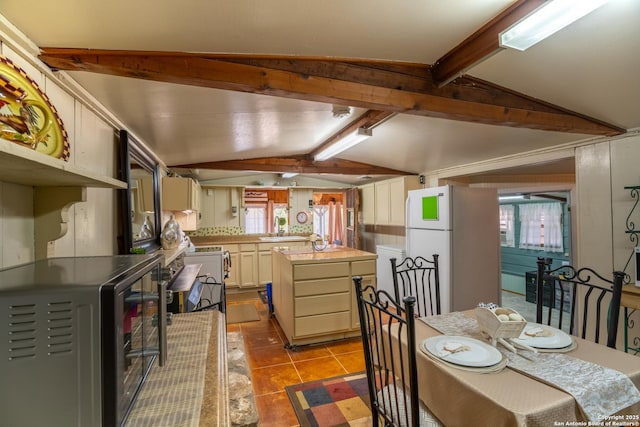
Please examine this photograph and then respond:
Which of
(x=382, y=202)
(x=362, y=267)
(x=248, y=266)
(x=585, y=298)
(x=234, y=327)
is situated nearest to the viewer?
(x=585, y=298)

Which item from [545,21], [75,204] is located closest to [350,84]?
[545,21]

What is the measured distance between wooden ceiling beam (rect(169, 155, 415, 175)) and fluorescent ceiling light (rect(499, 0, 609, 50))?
10.6 feet

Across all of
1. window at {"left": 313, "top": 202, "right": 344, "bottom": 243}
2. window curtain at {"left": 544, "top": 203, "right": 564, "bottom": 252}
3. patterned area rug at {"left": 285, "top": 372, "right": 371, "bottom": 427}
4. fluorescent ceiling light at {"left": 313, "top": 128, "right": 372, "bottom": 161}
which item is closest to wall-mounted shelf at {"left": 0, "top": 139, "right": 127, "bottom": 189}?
patterned area rug at {"left": 285, "top": 372, "right": 371, "bottom": 427}

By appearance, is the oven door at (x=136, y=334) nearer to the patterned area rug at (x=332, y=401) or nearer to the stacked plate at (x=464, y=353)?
the stacked plate at (x=464, y=353)

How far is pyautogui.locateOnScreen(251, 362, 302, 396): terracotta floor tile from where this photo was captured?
236 centimetres

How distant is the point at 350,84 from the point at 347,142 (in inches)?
54.7

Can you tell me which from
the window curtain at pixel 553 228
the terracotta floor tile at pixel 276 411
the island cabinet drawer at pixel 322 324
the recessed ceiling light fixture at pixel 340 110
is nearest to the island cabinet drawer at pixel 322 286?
the island cabinet drawer at pixel 322 324

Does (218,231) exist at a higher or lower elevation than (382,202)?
lower

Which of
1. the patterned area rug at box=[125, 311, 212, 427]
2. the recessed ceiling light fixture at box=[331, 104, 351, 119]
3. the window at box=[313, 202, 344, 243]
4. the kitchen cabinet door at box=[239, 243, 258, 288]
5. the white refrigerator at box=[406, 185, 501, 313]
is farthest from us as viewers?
the window at box=[313, 202, 344, 243]

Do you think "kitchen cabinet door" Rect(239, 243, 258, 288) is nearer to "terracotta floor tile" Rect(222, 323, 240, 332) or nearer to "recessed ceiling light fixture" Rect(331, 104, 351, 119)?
"terracotta floor tile" Rect(222, 323, 240, 332)

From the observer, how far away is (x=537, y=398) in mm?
1019

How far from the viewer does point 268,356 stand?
290 cm

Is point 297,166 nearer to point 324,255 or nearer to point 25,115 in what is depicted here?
point 324,255

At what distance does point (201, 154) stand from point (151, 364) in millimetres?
2814
